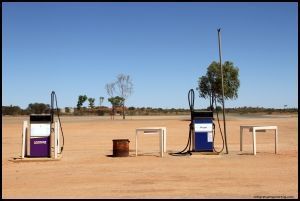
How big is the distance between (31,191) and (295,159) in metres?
7.79

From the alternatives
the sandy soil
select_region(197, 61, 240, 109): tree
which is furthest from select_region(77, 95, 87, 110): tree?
the sandy soil

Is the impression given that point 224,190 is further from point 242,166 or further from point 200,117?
point 200,117

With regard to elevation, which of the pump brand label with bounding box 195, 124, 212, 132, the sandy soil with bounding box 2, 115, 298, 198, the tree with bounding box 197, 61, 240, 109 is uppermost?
the tree with bounding box 197, 61, 240, 109

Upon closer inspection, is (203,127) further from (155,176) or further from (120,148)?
(155,176)

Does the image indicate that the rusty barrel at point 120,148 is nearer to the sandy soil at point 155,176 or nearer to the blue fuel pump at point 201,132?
the sandy soil at point 155,176

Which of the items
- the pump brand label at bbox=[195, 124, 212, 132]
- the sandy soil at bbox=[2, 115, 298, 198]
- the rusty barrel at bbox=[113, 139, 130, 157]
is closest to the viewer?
the sandy soil at bbox=[2, 115, 298, 198]

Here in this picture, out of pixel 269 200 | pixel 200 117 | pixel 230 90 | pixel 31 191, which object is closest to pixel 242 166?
pixel 200 117

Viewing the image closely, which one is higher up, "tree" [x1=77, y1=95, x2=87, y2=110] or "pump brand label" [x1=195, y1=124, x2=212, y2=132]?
"tree" [x1=77, y1=95, x2=87, y2=110]

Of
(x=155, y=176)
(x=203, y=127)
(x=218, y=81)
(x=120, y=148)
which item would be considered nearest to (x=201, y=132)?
(x=203, y=127)

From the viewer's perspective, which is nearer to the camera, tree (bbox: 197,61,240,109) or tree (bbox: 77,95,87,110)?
tree (bbox: 197,61,240,109)

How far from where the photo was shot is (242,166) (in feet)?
38.1

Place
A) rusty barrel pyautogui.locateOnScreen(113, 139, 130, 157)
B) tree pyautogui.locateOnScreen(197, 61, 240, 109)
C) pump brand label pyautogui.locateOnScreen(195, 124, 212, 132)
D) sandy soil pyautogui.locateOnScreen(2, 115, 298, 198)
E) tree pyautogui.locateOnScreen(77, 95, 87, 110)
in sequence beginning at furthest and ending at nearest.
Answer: tree pyautogui.locateOnScreen(77, 95, 87, 110), tree pyautogui.locateOnScreen(197, 61, 240, 109), pump brand label pyautogui.locateOnScreen(195, 124, 212, 132), rusty barrel pyautogui.locateOnScreen(113, 139, 130, 157), sandy soil pyautogui.locateOnScreen(2, 115, 298, 198)

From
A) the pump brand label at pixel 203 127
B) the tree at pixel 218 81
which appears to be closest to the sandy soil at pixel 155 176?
the pump brand label at pixel 203 127

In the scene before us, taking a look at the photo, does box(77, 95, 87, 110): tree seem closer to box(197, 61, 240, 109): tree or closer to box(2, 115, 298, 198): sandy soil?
box(197, 61, 240, 109): tree
